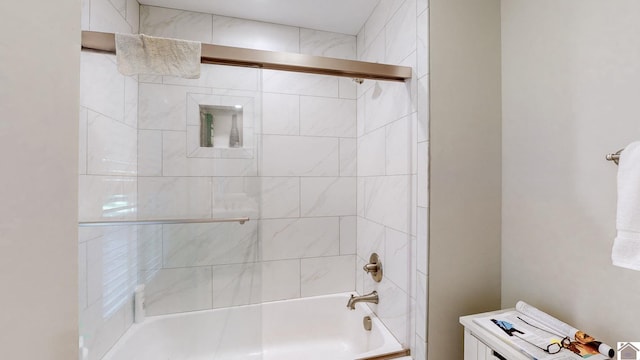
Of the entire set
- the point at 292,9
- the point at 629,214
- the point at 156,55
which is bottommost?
the point at 629,214

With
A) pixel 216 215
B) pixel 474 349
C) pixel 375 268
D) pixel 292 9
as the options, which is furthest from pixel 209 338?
pixel 292 9

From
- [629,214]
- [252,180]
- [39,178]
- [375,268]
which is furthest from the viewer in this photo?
[375,268]

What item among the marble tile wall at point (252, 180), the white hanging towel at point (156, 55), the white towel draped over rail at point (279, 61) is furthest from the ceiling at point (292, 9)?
the white hanging towel at point (156, 55)

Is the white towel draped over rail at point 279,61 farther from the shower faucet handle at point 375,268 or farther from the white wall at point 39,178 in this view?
the shower faucet handle at point 375,268

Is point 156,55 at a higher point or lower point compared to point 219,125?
higher

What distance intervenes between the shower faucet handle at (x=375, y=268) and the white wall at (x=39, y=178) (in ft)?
4.88

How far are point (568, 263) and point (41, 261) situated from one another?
1.42m

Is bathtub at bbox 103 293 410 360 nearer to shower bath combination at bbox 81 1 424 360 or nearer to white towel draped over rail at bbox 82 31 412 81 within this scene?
shower bath combination at bbox 81 1 424 360

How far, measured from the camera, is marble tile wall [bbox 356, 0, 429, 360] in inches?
48.2

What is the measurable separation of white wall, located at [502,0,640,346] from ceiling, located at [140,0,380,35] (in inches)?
35.2

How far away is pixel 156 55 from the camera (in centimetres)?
110

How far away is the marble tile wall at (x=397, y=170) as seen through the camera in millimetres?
1225

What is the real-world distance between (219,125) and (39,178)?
40.0 inches

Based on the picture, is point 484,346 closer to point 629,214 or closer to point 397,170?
point 629,214
